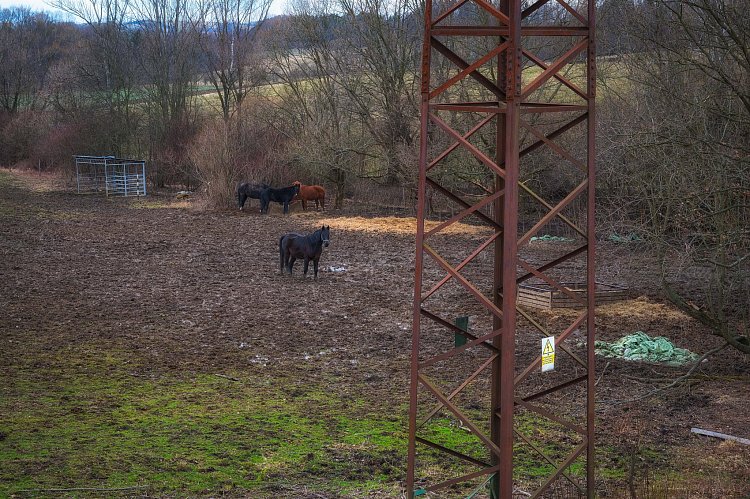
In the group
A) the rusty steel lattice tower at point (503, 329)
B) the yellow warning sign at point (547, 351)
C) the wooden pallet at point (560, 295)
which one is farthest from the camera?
the wooden pallet at point (560, 295)

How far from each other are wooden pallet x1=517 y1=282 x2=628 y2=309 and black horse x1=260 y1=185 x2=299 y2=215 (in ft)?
50.3

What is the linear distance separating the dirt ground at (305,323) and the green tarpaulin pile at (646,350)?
30 centimetres

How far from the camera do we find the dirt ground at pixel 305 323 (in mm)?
8555

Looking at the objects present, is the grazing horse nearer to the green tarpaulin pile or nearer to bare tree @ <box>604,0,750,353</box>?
bare tree @ <box>604,0,750,353</box>

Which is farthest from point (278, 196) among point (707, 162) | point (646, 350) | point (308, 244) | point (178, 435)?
point (178, 435)

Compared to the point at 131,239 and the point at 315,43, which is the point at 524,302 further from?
the point at 315,43

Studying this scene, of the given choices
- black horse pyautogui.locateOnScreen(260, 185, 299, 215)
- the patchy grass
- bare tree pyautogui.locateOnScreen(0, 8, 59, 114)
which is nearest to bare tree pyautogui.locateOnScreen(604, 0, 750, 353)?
the patchy grass

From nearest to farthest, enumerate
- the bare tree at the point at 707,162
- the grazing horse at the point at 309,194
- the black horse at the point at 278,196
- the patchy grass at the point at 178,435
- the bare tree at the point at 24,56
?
the patchy grass at the point at 178,435 → the bare tree at the point at 707,162 → the black horse at the point at 278,196 → the grazing horse at the point at 309,194 → the bare tree at the point at 24,56

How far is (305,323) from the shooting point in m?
13.2

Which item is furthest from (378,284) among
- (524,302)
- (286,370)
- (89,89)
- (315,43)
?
(89,89)

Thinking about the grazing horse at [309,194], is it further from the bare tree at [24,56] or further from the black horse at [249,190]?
the bare tree at [24,56]

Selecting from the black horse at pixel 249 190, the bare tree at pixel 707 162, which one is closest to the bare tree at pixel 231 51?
the black horse at pixel 249 190

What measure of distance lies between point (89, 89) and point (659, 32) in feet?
139

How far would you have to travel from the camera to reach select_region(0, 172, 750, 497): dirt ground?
337 inches
